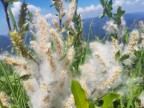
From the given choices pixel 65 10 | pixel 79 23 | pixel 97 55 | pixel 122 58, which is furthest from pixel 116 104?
pixel 79 23

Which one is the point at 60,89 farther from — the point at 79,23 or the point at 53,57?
the point at 79,23

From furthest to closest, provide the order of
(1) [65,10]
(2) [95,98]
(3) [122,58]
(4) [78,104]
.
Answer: (1) [65,10] → (3) [122,58] → (2) [95,98] → (4) [78,104]

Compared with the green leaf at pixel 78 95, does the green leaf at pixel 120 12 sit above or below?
above

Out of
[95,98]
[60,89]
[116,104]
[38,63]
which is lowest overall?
[116,104]

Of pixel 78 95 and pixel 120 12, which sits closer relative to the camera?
pixel 78 95

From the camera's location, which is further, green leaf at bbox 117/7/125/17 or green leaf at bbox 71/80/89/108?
green leaf at bbox 117/7/125/17

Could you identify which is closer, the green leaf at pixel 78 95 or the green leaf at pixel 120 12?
the green leaf at pixel 78 95

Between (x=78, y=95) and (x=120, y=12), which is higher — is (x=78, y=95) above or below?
below

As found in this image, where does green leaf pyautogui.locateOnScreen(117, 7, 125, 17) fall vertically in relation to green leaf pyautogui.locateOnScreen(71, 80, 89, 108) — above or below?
above
